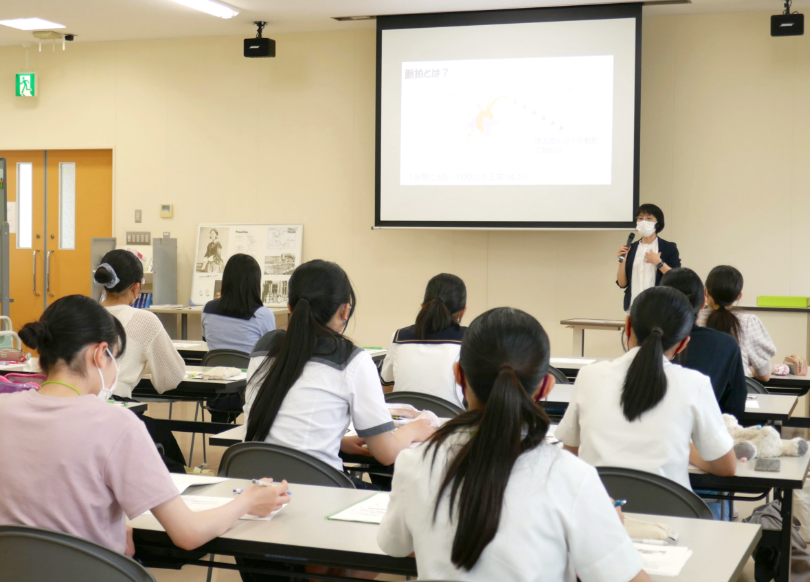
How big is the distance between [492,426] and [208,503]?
2.61 ft

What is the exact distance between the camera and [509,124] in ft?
21.7

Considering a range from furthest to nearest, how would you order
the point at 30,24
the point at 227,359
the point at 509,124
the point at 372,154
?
the point at 372,154, the point at 30,24, the point at 509,124, the point at 227,359

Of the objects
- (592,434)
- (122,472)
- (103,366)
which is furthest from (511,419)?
(592,434)

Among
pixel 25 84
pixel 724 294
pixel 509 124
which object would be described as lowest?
pixel 724 294

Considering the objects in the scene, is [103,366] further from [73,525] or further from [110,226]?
[110,226]

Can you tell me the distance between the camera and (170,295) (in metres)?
7.76

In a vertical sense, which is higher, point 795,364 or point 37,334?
point 37,334

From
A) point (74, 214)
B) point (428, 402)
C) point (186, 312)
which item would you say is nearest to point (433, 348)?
point (428, 402)

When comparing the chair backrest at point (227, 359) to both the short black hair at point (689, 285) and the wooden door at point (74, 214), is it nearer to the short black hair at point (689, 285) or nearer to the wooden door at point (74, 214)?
the short black hair at point (689, 285)

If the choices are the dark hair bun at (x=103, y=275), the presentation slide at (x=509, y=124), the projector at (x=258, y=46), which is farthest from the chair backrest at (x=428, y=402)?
the projector at (x=258, y=46)

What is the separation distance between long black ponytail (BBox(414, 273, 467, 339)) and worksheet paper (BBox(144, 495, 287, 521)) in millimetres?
1715

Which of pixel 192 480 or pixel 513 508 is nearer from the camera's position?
pixel 513 508

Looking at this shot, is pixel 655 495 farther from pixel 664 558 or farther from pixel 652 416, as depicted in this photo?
pixel 664 558

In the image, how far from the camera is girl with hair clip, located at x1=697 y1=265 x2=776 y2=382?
3.46 metres
